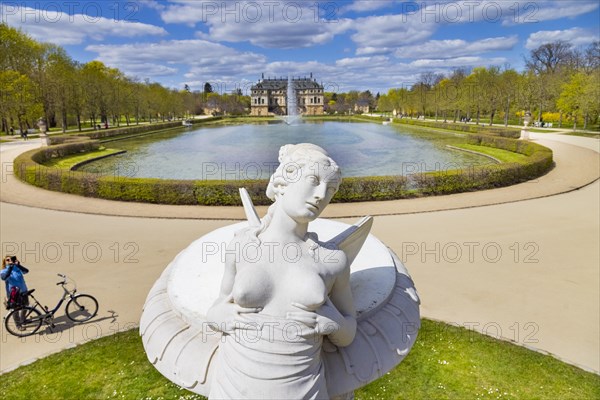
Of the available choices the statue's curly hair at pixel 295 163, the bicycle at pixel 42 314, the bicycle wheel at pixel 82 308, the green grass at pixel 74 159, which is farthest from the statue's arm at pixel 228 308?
the green grass at pixel 74 159

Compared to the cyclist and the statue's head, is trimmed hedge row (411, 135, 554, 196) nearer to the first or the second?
the cyclist

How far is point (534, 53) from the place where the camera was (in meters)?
79.0

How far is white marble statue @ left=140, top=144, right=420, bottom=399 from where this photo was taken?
2.51 m

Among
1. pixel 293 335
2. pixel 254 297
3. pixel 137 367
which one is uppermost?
pixel 254 297

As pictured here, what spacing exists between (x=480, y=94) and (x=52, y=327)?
199 ft

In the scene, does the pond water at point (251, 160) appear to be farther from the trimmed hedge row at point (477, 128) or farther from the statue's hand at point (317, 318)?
the statue's hand at point (317, 318)

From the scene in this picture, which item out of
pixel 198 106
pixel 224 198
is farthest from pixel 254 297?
pixel 198 106

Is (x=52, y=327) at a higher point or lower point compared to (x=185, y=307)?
lower

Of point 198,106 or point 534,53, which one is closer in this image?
point 534,53

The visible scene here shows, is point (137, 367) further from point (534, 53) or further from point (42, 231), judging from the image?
point (534, 53)

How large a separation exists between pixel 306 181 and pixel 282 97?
148m

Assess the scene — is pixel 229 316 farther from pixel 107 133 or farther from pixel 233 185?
pixel 107 133

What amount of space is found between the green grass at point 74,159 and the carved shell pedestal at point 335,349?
81.1 ft

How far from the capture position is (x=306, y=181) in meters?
2.48
